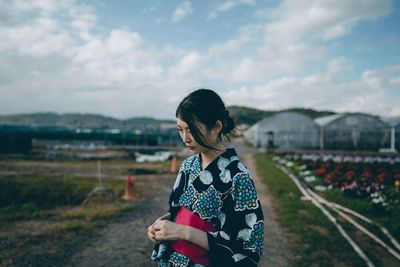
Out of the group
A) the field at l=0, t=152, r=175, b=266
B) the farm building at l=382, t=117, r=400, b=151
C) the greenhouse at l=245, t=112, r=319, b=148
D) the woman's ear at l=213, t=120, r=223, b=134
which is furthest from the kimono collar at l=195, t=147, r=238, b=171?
the farm building at l=382, t=117, r=400, b=151

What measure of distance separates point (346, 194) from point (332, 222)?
9.37ft

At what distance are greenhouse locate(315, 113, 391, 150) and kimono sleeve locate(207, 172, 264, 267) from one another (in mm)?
30962

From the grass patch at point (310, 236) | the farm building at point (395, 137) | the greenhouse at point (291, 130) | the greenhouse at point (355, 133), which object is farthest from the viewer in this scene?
the greenhouse at point (291, 130)

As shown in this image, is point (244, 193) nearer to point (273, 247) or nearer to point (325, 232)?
point (273, 247)

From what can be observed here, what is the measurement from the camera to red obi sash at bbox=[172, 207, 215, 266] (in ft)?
A: 5.01

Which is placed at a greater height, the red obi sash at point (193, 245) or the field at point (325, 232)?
the red obi sash at point (193, 245)

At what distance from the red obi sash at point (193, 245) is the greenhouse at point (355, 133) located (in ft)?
102

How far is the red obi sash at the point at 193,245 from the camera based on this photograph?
1.53m

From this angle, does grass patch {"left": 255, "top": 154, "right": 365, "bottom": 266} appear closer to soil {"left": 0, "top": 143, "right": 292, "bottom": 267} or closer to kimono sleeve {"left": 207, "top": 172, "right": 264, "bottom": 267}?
soil {"left": 0, "top": 143, "right": 292, "bottom": 267}

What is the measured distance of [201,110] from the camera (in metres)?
1.60

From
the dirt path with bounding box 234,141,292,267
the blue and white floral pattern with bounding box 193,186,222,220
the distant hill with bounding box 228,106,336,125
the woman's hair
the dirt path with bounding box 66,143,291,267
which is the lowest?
the dirt path with bounding box 234,141,292,267

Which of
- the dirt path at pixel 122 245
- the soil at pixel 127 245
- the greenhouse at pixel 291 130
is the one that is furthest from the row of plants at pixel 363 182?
the greenhouse at pixel 291 130

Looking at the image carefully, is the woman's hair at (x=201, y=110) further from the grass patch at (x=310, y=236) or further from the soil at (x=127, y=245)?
the grass patch at (x=310, y=236)

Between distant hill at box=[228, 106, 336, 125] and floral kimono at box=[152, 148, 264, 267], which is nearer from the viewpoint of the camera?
floral kimono at box=[152, 148, 264, 267]
